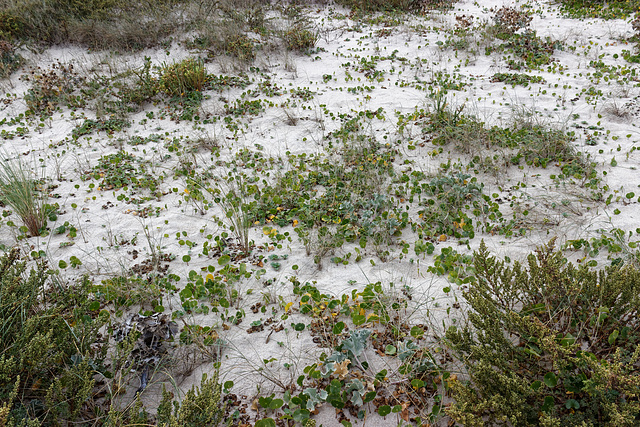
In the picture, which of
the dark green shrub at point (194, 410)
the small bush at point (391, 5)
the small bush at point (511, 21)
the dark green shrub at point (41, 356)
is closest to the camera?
the dark green shrub at point (194, 410)

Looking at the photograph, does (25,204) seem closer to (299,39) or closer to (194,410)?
(194,410)

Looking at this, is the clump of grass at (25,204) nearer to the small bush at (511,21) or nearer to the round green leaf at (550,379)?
the round green leaf at (550,379)

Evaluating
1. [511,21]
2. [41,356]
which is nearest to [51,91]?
[41,356]

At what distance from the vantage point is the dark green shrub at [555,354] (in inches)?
86.4

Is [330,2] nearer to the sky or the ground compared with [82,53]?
nearer to the sky

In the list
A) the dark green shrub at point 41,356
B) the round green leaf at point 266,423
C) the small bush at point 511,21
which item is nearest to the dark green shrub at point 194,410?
the round green leaf at point 266,423

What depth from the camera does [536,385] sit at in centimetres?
236

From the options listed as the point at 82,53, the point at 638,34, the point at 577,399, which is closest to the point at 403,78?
the point at 638,34

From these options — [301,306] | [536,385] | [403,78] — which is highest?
[403,78]

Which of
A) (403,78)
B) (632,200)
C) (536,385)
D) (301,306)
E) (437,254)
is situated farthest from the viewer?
(403,78)

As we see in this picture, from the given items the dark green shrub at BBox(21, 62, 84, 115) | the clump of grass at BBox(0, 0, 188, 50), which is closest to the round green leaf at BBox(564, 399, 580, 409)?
the dark green shrub at BBox(21, 62, 84, 115)

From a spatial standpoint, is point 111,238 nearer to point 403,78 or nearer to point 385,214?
point 385,214

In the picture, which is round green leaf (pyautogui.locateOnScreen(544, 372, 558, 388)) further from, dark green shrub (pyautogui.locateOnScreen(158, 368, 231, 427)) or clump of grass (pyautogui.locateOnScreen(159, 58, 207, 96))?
clump of grass (pyautogui.locateOnScreen(159, 58, 207, 96))

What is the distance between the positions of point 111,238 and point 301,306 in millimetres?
2645
